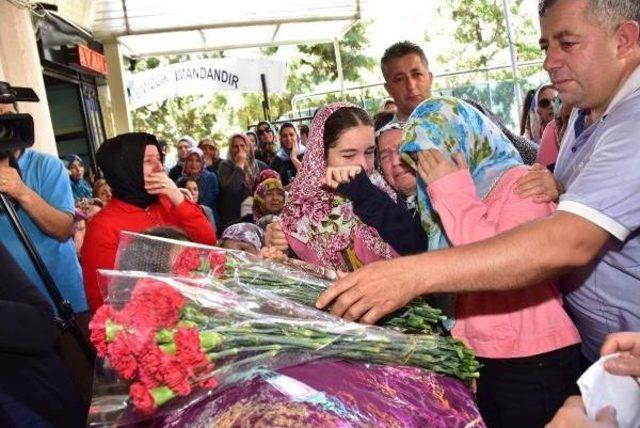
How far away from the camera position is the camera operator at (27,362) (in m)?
1.62

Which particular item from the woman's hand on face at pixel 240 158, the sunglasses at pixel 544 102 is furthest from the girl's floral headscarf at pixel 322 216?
the woman's hand on face at pixel 240 158

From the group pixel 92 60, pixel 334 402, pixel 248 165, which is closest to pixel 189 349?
pixel 334 402

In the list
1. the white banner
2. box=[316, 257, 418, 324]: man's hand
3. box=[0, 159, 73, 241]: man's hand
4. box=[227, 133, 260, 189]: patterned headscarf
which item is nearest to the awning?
the white banner

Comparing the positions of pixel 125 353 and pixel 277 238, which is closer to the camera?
pixel 125 353

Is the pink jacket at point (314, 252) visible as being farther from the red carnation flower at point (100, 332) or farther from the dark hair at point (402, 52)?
the dark hair at point (402, 52)

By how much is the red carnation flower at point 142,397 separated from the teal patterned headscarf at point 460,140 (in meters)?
1.09

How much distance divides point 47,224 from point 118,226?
1.06 feet

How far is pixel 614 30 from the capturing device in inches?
64.7

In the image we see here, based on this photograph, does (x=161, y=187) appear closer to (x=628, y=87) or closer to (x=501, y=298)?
(x=501, y=298)

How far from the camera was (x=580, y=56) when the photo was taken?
1.69 meters

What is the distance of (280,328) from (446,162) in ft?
2.58

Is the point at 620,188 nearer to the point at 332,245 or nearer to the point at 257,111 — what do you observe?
the point at 332,245

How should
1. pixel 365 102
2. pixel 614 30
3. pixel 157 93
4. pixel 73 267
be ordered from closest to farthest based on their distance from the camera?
pixel 614 30
pixel 73 267
pixel 157 93
pixel 365 102

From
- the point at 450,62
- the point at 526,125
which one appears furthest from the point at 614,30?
the point at 450,62
